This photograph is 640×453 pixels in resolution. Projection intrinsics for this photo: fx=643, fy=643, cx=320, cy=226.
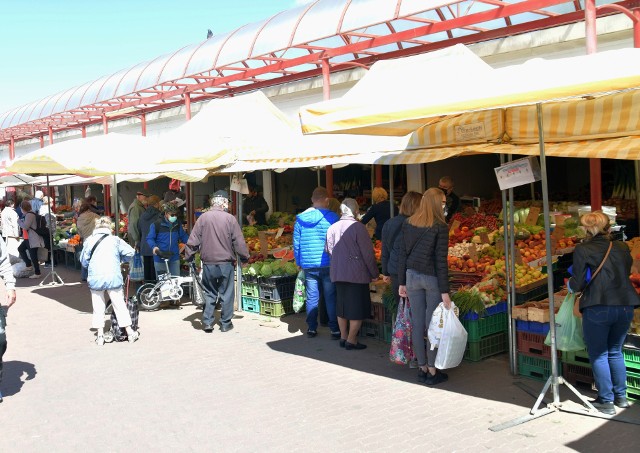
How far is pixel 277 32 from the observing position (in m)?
14.4

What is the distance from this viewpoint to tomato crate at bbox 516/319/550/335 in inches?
228

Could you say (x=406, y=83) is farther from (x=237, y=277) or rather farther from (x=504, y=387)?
(x=237, y=277)

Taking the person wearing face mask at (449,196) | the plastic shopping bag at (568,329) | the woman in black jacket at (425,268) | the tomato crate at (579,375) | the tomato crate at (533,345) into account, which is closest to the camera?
the plastic shopping bag at (568,329)

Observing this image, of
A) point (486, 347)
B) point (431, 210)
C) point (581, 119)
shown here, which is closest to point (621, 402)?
point (486, 347)

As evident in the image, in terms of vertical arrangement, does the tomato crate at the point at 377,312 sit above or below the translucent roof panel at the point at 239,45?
below

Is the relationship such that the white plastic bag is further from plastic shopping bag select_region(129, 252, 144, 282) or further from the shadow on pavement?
plastic shopping bag select_region(129, 252, 144, 282)

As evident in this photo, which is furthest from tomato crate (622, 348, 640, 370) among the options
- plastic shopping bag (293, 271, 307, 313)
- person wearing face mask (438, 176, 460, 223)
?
person wearing face mask (438, 176, 460, 223)

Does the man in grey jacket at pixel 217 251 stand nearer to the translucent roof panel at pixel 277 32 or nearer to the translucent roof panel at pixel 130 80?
the translucent roof panel at pixel 277 32

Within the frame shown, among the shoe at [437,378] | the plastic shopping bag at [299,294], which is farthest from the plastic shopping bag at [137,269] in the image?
the shoe at [437,378]

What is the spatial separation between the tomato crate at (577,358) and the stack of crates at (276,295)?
4.42 m

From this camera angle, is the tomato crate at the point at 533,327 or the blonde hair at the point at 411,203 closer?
the tomato crate at the point at 533,327

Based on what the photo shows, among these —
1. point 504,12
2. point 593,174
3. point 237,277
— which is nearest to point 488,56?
point 504,12

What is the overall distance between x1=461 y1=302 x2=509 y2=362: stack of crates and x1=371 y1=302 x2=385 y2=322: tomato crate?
119cm

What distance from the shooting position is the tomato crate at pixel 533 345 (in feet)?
19.0
